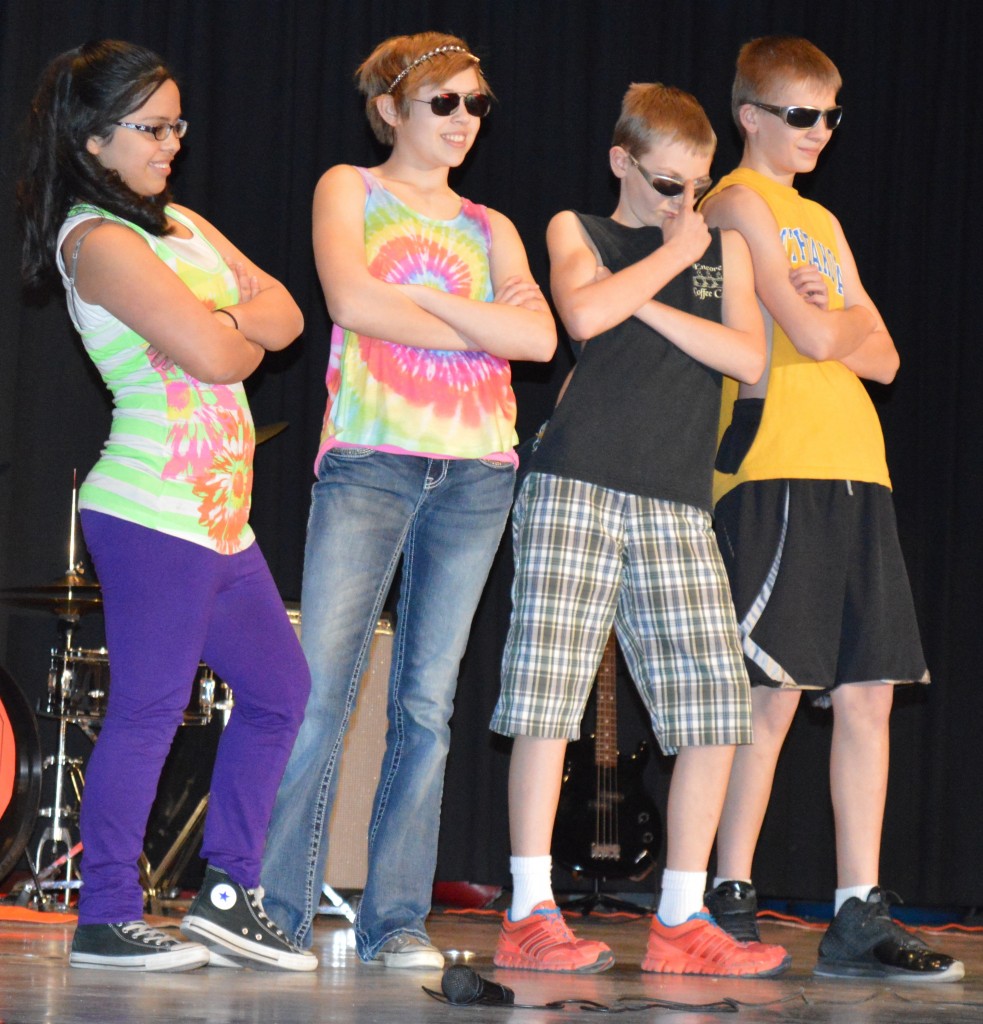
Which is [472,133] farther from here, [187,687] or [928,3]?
[928,3]

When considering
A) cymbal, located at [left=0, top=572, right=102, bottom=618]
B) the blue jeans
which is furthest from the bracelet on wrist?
cymbal, located at [left=0, top=572, right=102, bottom=618]

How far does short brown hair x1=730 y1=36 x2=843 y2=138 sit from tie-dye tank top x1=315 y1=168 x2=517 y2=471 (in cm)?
69

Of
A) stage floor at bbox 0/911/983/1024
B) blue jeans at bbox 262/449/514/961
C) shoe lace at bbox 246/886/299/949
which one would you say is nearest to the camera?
stage floor at bbox 0/911/983/1024

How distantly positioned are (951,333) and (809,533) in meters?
2.66

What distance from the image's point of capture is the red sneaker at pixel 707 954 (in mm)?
2490

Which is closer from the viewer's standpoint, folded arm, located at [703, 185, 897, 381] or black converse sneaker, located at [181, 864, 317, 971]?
black converse sneaker, located at [181, 864, 317, 971]

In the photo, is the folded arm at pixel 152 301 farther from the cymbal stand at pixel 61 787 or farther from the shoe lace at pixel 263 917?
the cymbal stand at pixel 61 787

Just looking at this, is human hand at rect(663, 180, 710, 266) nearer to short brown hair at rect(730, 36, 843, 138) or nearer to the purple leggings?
short brown hair at rect(730, 36, 843, 138)

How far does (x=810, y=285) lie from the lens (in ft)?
9.28

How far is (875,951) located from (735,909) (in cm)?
26

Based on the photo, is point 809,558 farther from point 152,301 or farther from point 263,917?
point 152,301

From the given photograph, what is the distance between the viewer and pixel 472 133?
273 centimetres

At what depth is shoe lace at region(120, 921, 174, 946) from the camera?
89.9 inches

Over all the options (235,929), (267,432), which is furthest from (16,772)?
(235,929)
